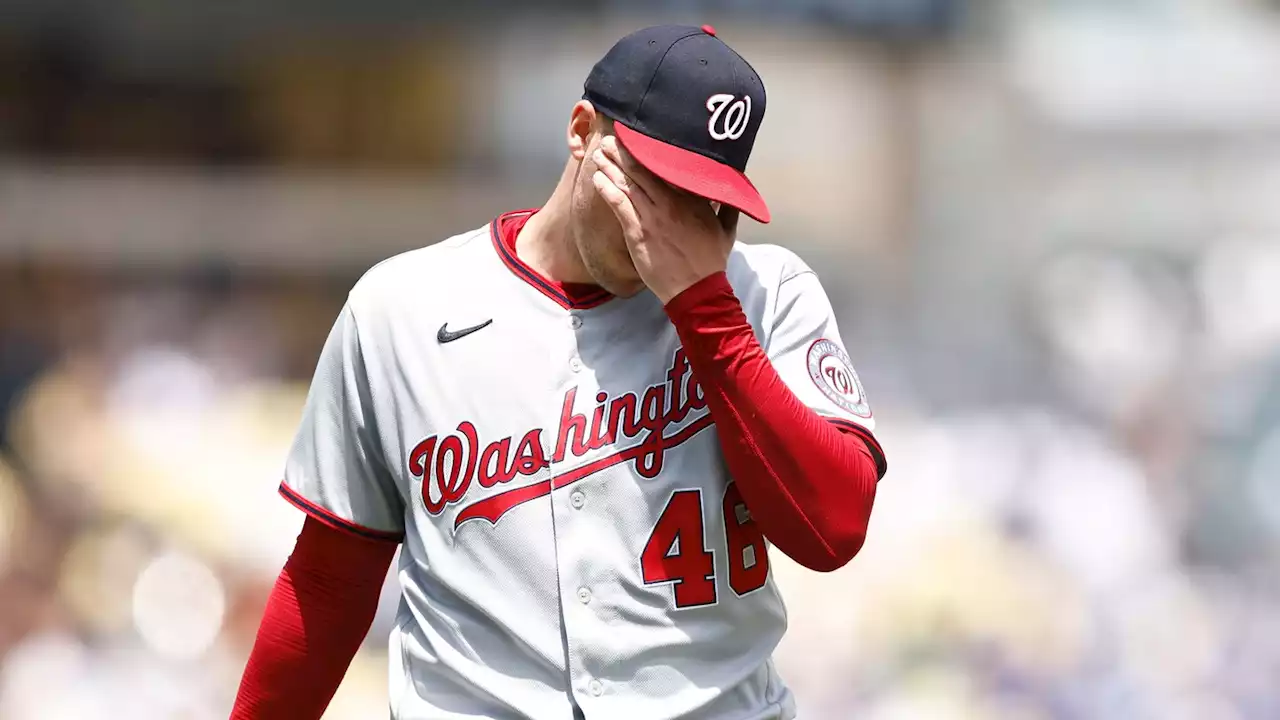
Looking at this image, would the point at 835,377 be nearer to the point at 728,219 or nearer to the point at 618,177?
the point at 728,219

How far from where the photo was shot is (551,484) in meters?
1.64

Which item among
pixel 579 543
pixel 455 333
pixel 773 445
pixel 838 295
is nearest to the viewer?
pixel 773 445

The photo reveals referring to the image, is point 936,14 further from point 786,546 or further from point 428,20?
point 786,546

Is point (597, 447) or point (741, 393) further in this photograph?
point (597, 447)

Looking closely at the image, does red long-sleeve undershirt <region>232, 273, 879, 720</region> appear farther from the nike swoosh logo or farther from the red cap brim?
the nike swoosh logo

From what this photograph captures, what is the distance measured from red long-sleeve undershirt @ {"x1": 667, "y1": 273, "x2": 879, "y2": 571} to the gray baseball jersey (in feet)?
0.39

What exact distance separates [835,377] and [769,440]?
224mm

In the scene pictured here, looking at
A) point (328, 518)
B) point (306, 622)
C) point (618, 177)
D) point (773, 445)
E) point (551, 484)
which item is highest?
point (618, 177)

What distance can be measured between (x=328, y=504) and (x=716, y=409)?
0.53 meters

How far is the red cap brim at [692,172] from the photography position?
A: 1527mm

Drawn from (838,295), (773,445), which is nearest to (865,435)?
(773,445)

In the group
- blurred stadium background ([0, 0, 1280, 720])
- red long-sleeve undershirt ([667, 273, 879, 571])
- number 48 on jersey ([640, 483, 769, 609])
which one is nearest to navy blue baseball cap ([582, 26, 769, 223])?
red long-sleeve undershirt ([667, 273, 879, 571])

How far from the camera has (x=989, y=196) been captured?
6836mm

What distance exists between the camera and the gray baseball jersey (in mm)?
1606
